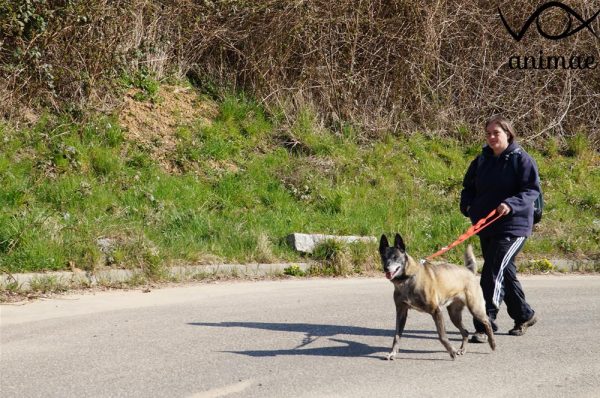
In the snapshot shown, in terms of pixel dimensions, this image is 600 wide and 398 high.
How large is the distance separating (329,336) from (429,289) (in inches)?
48.0

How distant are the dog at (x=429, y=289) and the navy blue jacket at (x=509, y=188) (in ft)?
2.07

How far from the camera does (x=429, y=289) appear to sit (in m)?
7.15

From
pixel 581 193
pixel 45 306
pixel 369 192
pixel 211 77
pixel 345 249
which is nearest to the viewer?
pixel 45 306

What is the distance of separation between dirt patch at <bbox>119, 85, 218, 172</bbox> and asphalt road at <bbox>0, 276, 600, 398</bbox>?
4695 millimetres

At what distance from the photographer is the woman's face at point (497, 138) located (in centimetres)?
765

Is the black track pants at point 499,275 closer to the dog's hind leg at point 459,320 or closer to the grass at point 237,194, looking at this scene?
the dog's hind leg at point 459,320

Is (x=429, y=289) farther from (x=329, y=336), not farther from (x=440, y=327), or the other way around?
(x=329, y=336)

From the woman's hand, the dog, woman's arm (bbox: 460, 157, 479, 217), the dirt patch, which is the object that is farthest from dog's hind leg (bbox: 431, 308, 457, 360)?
the dirt patch

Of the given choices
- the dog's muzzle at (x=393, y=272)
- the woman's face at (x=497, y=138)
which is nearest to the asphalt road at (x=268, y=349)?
the dog's muzzle at (x=393, y=272)

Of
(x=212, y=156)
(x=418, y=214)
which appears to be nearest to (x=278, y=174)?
(x=212, y=156)

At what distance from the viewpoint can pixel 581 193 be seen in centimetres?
1509

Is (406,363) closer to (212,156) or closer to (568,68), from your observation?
(212,156)

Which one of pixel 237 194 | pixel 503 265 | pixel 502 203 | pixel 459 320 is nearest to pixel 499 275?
pixel 503 265

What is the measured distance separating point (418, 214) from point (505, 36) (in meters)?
6.44
